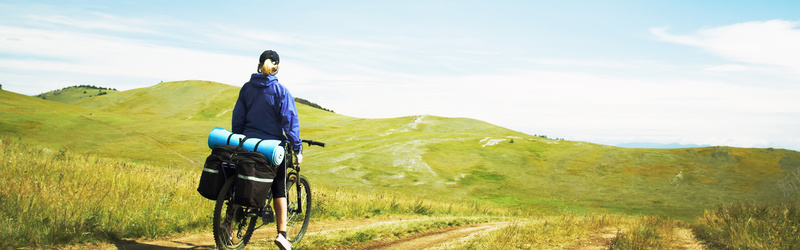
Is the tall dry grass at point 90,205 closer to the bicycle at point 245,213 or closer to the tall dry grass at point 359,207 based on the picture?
the tall dry grass at point 359,207

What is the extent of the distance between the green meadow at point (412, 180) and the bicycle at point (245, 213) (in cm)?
167

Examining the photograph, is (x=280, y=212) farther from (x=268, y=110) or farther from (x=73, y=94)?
(x=73, y=94)

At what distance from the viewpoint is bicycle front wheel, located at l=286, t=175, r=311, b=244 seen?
23.4ft

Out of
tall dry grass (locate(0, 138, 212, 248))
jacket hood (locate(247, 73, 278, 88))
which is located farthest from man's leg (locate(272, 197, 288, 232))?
tall dry grass (locate(0, 138, 212, 248))

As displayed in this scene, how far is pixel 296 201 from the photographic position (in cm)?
754

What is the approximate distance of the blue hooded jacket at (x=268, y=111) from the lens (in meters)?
6.12

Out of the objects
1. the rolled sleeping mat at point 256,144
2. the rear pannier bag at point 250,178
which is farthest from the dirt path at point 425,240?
the rolled sleeping mat at point 256,144

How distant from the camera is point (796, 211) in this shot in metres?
11.8

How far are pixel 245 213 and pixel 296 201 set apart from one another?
4.68 feet

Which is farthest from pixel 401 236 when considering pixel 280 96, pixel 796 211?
pixel 796 211

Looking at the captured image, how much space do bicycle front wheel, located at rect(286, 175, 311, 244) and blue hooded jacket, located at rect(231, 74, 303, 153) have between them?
1.12 metres

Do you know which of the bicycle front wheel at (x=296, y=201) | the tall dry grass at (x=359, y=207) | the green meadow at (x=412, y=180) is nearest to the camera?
the bicycle front wheel at (x=296, y=201)

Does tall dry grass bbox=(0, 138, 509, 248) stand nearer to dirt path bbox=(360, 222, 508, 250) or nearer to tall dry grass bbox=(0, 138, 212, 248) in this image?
tall dry grass bbox=(0, 138, 212, 248)

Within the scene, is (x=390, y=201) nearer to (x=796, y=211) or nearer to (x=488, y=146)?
(x=796, y=211)
